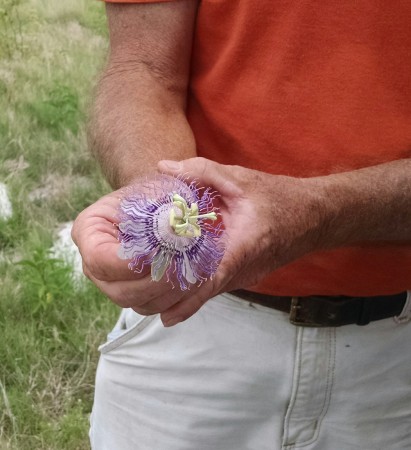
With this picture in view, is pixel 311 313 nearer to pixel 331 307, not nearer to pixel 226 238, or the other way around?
pixel 331 307

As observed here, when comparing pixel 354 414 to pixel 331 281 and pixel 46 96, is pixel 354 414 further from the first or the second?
pixel 46 96

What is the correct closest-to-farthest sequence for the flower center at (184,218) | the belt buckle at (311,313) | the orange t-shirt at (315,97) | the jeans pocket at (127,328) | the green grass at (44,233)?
the flower center at (184,218), the orange t-shirt at (315,97), the belt buckle at (311,313), the jeans pocket at (127,328), the green grass at (44,233)

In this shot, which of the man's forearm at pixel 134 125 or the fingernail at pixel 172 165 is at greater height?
the fingernail at pixel 172 165

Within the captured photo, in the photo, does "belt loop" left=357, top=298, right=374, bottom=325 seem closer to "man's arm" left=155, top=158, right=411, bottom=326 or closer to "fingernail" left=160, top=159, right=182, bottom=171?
"man's arm" left=155, top=158, right=411, bottom=326

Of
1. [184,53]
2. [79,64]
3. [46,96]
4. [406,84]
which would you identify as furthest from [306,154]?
[79,64]

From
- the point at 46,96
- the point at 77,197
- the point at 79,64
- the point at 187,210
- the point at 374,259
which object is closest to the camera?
the point at 187,210

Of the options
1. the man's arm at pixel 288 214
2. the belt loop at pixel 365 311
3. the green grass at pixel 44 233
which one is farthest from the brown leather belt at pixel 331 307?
the green grass at pixel 44 233

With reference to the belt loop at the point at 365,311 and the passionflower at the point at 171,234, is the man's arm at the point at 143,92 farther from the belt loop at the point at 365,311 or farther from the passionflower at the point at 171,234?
the belt loop at the point at 365,311

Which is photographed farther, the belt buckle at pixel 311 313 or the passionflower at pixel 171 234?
the belt buckle at pixel 311 313
